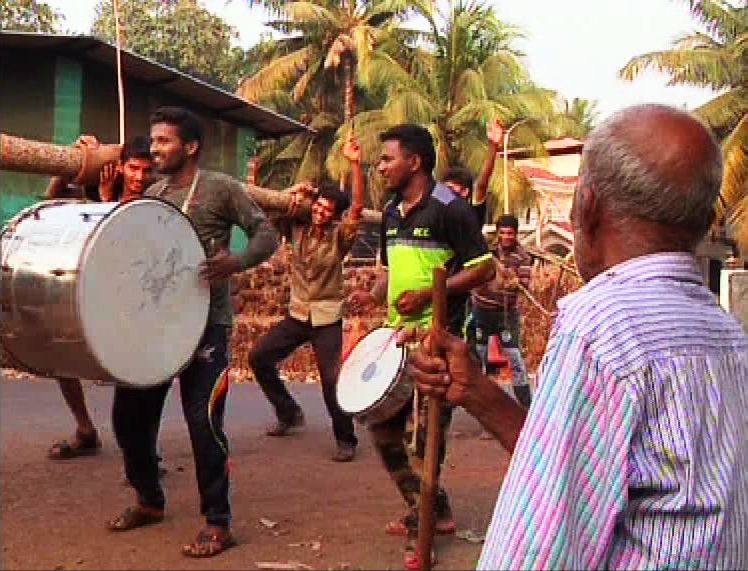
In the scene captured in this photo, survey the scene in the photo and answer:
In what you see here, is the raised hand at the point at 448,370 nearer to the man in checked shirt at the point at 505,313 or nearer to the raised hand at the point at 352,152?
the raised hand at the point at 352,152

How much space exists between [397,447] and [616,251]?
118 inches

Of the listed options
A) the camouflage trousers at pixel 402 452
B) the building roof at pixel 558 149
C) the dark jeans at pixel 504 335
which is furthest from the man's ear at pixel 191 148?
the building roof at pixel 558 149

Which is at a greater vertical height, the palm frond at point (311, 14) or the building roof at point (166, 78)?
the palm frond at point (311, 14)

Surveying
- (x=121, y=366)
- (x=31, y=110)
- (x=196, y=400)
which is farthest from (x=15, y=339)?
(x=31, y=110)

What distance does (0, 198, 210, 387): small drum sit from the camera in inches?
165

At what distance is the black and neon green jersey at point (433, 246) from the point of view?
4492 millimetres

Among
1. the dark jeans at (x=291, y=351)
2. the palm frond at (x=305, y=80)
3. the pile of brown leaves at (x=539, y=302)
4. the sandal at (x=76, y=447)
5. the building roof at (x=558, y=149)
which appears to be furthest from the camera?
the palm frond at (x=305, y=80)

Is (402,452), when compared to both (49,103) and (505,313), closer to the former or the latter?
(505,313)

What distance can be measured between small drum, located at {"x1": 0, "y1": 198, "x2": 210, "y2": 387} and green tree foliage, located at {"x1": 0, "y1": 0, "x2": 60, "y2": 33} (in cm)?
2867

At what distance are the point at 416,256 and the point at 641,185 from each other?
2.93 meters

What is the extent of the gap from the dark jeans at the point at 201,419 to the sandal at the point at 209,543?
0.12ft

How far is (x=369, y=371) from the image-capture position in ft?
14.9

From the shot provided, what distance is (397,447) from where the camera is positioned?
457 cm

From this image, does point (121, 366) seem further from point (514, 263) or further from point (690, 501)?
point (514, 263)
